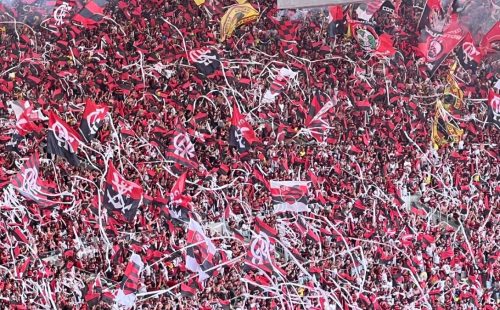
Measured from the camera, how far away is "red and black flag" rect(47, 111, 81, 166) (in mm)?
16484

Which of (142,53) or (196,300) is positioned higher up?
(142,53)

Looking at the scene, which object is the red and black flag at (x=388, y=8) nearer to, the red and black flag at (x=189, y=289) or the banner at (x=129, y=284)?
the red and black flag at (x=189, y=289)

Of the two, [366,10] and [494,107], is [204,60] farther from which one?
[494,107]

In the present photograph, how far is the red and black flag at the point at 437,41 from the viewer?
71.0ft

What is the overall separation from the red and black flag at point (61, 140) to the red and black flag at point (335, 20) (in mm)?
7056

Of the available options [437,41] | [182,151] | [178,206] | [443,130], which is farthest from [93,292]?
[437,41]

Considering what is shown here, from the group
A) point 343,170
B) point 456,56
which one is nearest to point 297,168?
point 343,170

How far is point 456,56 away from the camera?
73.2 ft

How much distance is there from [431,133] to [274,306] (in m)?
6.10

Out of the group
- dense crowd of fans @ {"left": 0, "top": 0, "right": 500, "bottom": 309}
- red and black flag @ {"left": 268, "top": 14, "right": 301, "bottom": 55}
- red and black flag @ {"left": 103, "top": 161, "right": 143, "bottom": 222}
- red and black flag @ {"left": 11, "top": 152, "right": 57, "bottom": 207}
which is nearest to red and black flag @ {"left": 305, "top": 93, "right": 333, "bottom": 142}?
dense crowd of fans @ {"left": 0, "top": 0, "right": 500, "bottom": 309}

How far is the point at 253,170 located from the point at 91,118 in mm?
3057

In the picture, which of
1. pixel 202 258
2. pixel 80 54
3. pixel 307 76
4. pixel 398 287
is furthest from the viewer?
pixel 307 76

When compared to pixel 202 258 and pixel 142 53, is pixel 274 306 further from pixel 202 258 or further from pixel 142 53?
pixel 142 53

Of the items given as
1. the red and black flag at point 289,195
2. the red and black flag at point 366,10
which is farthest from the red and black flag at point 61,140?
the red and black flag at point 366,10
